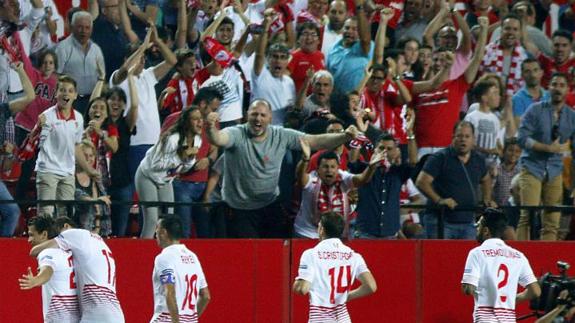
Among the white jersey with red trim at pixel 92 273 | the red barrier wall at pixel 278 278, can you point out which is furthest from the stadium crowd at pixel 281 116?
the white jersey with red trim at pixel 92 273

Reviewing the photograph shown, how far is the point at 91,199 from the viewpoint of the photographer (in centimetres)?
1545

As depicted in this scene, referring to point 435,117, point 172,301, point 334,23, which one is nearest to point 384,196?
point 435,117

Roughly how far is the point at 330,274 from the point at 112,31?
211 inches

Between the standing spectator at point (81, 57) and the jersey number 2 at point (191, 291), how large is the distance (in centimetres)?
367

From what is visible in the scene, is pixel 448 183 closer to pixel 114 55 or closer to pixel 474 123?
pixel 474 123

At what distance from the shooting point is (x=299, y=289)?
13430mm

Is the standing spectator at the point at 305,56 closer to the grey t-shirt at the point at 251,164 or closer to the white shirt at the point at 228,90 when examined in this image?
the white shirt at the point at 228,90

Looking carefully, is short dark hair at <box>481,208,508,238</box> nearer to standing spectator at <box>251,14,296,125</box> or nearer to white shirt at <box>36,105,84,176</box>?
standing spectator at <box>251,14,296,125</box>

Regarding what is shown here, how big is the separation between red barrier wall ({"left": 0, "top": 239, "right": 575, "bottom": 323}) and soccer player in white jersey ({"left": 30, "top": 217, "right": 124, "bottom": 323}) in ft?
5.12

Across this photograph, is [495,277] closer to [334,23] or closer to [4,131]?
[334,23]

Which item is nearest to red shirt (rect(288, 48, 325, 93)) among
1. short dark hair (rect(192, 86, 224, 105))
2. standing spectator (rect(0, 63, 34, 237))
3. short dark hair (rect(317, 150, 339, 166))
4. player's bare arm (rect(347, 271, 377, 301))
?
short dark hair (rect(192, 86, 224, 105))

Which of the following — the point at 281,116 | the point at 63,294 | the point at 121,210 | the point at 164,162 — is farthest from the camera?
the point at 281,116

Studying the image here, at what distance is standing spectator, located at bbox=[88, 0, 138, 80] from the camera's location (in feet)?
57.0

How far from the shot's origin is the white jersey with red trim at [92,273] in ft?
46.0
